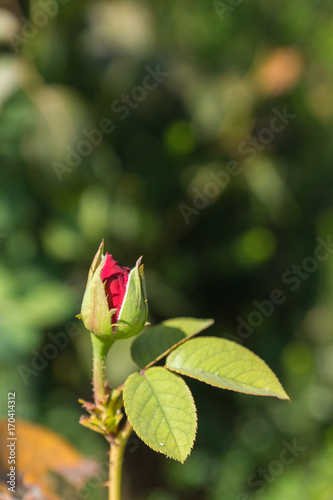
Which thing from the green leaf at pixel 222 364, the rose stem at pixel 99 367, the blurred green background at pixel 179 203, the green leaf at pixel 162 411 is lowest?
the blurred green background at pixel 179 203

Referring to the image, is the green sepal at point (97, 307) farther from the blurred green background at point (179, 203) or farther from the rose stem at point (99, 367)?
the blurred green background at point (179, 203)

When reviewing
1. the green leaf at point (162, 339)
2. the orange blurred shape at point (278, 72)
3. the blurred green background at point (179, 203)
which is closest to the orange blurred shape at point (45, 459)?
the green leaf at point (162, 339)

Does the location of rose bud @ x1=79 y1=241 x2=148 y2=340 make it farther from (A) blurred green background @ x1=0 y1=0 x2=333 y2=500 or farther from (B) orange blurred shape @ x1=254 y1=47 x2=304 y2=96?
(B) orange blurred shape @ x1=254 y1=47 x2=304 y2=96

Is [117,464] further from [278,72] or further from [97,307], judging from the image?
[278,72]

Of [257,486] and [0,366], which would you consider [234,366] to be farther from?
[257,486]

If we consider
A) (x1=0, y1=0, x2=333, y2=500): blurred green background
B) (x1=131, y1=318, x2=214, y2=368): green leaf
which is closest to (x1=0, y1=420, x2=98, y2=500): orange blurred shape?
(x1=131, y1=318, x2=214, y2=368): green leaf

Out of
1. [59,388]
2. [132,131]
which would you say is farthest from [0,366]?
[132,131]

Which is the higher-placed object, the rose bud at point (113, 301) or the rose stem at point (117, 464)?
the rose bud at point (113, 301)

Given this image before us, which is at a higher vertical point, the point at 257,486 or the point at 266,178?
the point at 266,178
